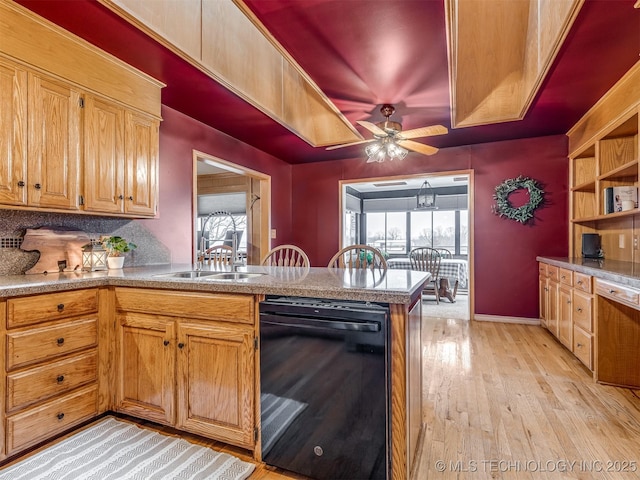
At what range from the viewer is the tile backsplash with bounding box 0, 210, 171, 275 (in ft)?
6.95

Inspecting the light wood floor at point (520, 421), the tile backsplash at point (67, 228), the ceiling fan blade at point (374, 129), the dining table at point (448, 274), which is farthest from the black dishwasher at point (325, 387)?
the dining table at point (448, 274)

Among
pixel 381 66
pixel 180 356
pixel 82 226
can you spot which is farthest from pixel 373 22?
pixel 82 226

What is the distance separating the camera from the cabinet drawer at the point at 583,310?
2.59 meters

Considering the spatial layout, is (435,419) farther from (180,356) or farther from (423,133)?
(423,133)

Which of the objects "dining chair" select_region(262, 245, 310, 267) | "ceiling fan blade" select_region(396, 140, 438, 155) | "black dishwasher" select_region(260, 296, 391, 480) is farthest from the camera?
"ceiling fan blade" select_region(396, 140, 438, 155)

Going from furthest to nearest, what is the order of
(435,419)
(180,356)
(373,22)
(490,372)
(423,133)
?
A: (423,133), (490,372), (373,22), (435,419), (180,356)

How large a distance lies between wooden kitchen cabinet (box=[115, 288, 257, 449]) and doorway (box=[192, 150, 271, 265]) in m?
1.66

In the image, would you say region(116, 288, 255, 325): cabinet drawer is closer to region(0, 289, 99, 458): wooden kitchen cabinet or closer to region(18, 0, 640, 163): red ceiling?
region(0, 289, 99, 458): wooden kitchen cabinet

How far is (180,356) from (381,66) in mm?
2594

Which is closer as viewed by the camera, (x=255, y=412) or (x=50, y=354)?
(x=255, y=412)

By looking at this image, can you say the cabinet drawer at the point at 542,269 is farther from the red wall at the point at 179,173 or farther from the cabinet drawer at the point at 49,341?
the cabinet drawer at the point at 49,341

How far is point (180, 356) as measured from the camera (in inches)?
69.8

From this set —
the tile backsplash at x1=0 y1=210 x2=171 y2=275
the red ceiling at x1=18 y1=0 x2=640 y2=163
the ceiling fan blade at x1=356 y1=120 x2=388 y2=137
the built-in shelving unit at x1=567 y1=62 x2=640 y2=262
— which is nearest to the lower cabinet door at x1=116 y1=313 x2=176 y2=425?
the tile backsplash at x1=0 y1=210 x2=171 y2=275

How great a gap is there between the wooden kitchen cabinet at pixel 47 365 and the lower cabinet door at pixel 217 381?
624mm
